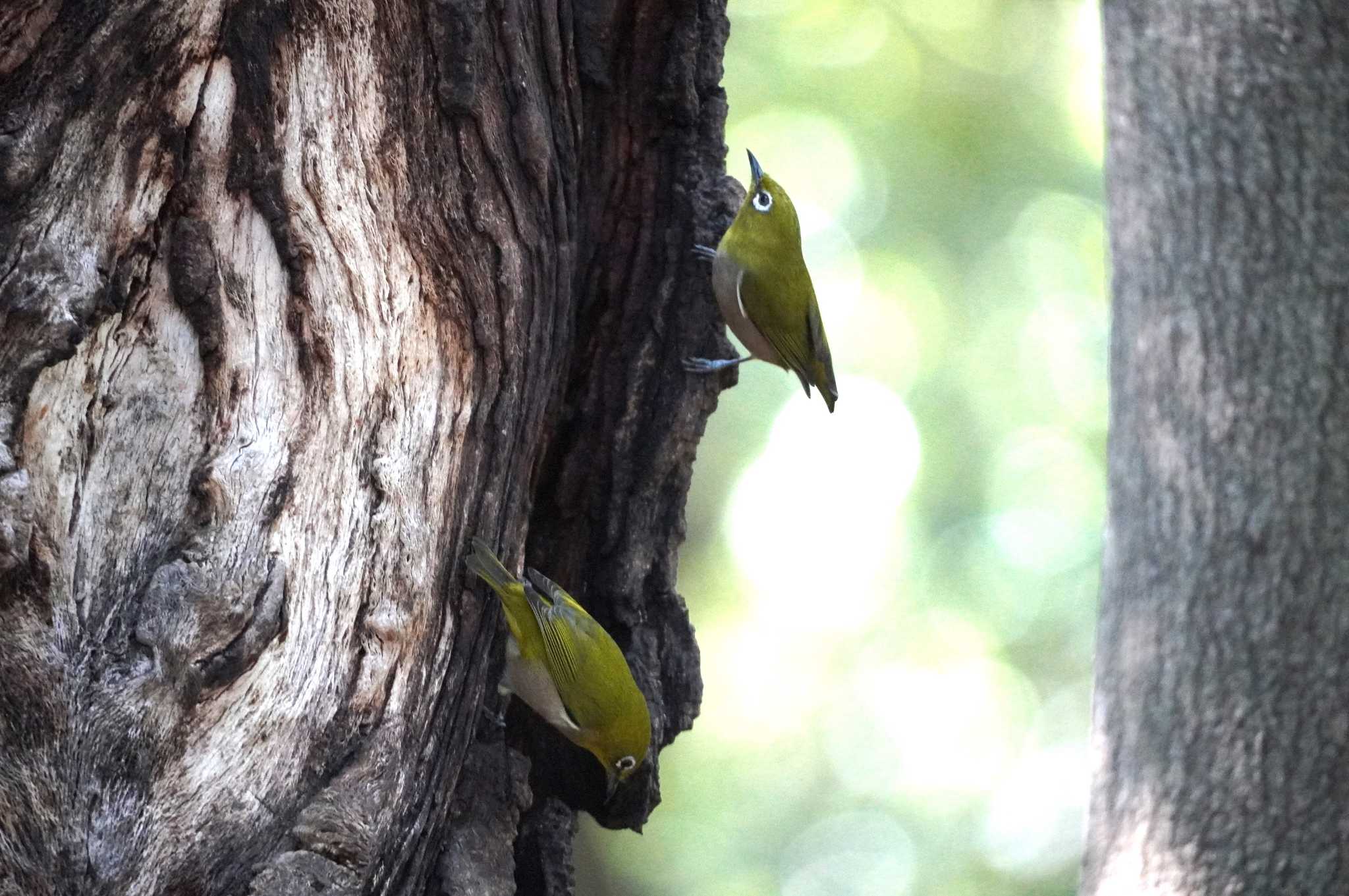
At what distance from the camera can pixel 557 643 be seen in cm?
268

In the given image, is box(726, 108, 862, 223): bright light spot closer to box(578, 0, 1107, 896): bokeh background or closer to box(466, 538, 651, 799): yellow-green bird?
box(578, 0, 1107, 896): bokeh background

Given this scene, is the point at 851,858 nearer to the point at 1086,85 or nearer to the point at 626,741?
the point at 1086,85

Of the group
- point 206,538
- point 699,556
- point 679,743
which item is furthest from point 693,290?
point 679,743

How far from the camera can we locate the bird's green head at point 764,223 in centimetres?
357

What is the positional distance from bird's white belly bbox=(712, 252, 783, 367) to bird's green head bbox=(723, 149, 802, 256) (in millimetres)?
77

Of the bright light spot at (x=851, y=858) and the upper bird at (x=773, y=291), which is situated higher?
the upper bird at (x=773, y=291)

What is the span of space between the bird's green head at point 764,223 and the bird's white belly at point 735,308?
8 centimetres

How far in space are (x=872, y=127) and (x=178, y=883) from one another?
30.3 feet

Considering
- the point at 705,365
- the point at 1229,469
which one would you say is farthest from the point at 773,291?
the point at 1229,469

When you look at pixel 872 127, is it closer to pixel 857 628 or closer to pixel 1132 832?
pixel 857 628

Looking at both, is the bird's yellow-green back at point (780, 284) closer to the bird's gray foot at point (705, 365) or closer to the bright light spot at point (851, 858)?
the bird's gray foot at point (705, 365)

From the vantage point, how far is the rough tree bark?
10.0 ft

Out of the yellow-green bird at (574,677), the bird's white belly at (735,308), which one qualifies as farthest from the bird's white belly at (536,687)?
the bird's white belly at (735,308)

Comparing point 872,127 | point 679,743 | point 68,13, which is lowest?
point 679,743
